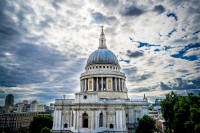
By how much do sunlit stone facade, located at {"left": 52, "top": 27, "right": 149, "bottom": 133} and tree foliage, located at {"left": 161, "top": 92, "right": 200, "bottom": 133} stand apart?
1148cm

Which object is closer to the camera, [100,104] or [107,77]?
[100,104]

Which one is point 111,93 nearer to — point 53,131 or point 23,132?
point 53,131

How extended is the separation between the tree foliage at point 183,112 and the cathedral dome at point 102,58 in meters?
23.4

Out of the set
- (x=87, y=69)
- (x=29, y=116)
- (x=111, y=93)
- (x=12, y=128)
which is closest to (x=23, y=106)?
(x=29, y=116)

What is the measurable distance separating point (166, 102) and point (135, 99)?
1745 cm

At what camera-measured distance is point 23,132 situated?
91688mm

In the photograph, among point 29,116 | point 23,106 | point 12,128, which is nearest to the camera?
point 12,128

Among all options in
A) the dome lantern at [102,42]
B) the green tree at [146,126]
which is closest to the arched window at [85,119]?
the green tree at [146,126]

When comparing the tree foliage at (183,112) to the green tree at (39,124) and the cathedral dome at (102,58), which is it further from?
the green tree at (39,124)

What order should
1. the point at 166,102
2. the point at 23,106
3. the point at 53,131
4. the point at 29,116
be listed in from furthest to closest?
the point at 23,106 → the point at 29,116 → the point at 53,131 → the point at 166,102

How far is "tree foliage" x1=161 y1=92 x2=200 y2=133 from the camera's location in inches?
1239

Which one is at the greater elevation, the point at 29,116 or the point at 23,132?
the point at 29,116

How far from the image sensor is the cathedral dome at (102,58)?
6222 cm

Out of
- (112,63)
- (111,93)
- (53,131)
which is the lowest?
(53,131)
